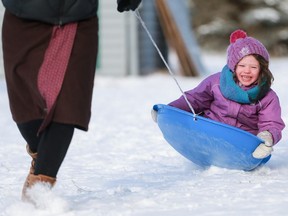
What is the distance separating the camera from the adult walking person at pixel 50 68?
9.57 ft

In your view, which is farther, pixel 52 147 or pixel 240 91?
pixel 240 91

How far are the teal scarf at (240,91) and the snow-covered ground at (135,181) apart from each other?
1.28 ft

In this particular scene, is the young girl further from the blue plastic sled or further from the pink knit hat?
the blue plastic sled

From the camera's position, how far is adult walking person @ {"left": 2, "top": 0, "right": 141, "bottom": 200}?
2916 mm

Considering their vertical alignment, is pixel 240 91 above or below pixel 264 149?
above

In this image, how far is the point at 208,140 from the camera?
3.87 meters

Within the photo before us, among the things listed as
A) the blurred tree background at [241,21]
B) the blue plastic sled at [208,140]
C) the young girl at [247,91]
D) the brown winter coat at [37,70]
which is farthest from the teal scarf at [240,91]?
the blurred tree background at [241,21]

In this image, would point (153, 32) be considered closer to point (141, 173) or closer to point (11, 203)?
point (141, 173)

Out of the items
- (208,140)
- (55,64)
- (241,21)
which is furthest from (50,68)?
(241,21)

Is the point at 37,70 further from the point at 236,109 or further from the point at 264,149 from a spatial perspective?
the point at 236,109

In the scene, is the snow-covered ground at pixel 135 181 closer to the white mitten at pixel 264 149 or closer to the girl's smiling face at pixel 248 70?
the white mitten at pixel 264 149

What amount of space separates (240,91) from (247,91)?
0.12ft

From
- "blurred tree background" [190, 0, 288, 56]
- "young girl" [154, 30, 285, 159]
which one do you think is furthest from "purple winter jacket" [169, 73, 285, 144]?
"blurred tree background" [190, 0, 288, 56]

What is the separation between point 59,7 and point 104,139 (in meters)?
2.70
